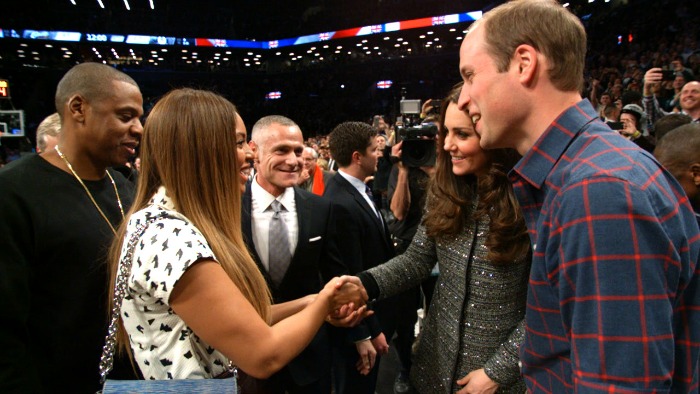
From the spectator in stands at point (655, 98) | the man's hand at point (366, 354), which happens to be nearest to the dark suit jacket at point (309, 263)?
the man's hand at point (366, 354)

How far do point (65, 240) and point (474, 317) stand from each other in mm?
1502

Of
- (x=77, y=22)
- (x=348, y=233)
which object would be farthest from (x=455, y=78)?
(x=348, y=233)

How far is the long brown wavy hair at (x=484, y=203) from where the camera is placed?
1562mm

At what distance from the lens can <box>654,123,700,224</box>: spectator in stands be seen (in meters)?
1.87

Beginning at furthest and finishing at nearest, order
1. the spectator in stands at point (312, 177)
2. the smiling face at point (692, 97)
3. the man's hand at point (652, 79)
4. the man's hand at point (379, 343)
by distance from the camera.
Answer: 1. the spectator in stands at point (312, 177)
2. the man's hand at point (652, 79)
3. the smiling face at point (692, 97)
4. the man's hand at point (379, 343)

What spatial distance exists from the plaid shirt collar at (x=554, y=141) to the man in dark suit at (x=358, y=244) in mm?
1827

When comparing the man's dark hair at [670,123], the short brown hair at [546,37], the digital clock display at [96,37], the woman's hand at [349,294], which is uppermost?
the digital clock display at [96,37]

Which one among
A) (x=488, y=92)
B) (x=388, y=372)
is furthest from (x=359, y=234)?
(x=488, y=92)

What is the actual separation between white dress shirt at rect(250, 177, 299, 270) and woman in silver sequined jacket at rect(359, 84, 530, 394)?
82cm

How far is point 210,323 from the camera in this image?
1.17 m

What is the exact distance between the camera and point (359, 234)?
301 cm

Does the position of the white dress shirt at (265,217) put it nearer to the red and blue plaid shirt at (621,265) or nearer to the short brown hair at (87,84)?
the short brown hair at (87,84)

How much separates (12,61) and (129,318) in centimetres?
2640

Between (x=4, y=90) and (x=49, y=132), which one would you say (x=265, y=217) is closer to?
(x=49, y=132)
